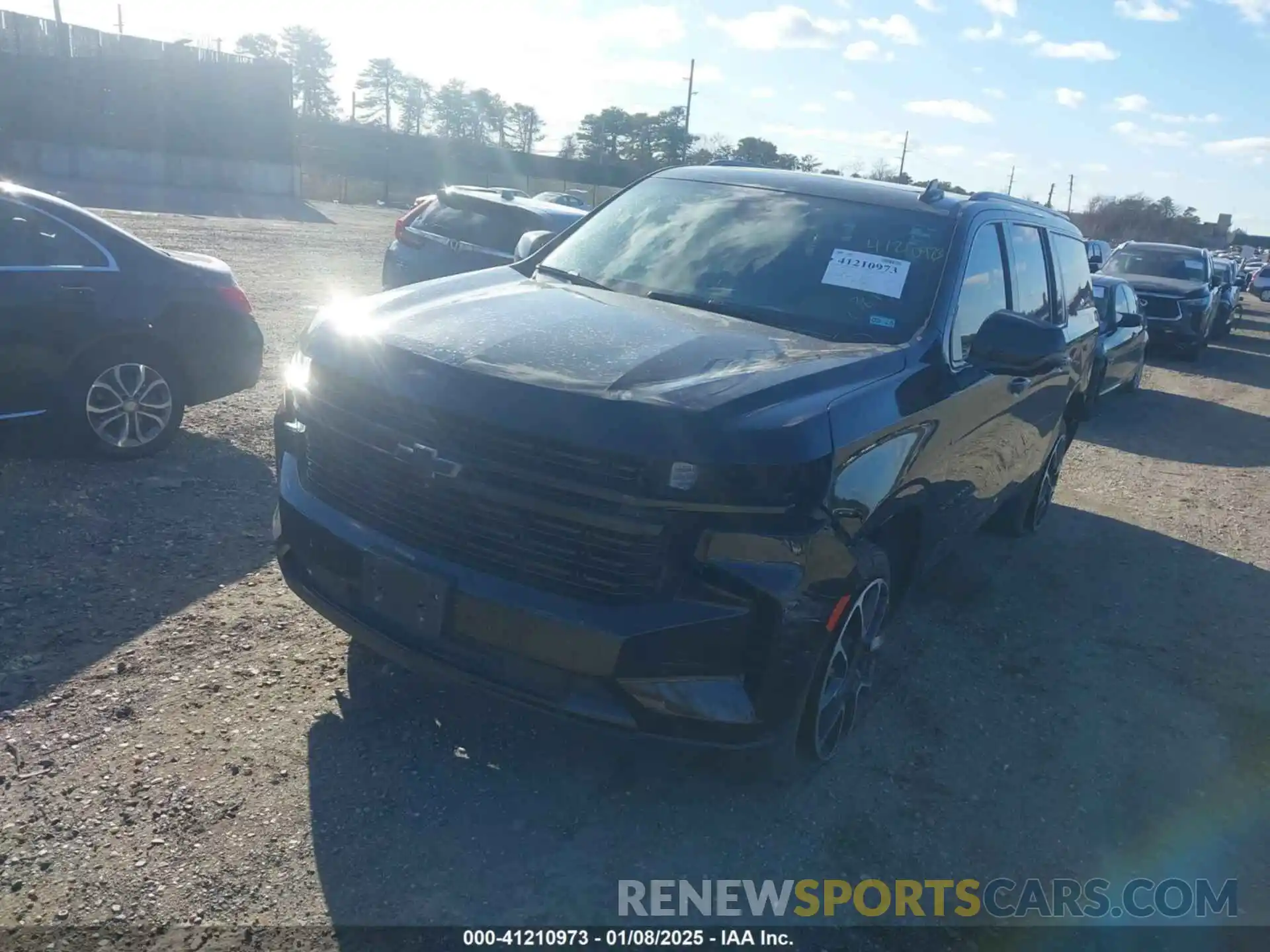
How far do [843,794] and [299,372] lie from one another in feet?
7.95

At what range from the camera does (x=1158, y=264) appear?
63.1 feet

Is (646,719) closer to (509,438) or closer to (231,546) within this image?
(509,438)

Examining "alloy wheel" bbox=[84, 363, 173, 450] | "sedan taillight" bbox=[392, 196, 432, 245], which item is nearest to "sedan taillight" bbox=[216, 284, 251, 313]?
"alloy wheel" bbox=[84, 363, 173, 450]

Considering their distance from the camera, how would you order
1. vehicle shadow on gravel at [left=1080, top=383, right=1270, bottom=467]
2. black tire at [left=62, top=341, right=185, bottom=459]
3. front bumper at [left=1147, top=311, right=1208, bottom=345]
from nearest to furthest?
black tire at [left=62, top=341, right=185, bottom=459] < vehicle shadow on gravel at [left=1080, top=383, right=1270, bottom=467] < front bumper at [left=1147, top=311, right=1208, bottom=345]

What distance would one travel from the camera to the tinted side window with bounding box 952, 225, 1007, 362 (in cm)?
425

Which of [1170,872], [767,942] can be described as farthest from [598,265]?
[1170,872]

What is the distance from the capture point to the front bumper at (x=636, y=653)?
9.63ft

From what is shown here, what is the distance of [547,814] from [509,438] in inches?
48.5

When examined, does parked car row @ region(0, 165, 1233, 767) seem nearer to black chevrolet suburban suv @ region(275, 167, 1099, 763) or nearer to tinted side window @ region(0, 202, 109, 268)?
black chevrolet suburban suv @ region(275, 167, 1099, 763)

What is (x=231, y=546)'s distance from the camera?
511 cm

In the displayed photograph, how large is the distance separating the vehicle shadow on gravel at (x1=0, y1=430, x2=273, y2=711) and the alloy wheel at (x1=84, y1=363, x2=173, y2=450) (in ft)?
0.57

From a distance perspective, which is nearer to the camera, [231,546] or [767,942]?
[767,942]

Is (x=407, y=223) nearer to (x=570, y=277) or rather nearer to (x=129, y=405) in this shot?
(x=129, y=405)

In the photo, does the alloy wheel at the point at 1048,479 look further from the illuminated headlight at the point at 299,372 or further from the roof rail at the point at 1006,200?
the illuminated headlight at the point at 299,372
